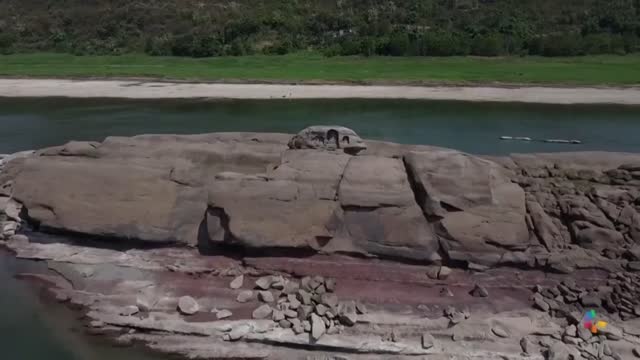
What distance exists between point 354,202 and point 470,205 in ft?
7.41

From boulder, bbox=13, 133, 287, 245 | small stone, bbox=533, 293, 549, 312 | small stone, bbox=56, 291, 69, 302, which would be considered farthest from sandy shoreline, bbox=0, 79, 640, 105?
small stone, bbox=56, 291, 69, 302

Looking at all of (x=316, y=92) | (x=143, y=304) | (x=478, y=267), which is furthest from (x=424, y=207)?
(x=316, y=92)

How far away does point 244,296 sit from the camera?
35.1 feet

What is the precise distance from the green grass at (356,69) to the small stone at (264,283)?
28720 mm

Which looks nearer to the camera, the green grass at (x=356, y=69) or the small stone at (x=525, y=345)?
the small stone at (x=525, y=345)

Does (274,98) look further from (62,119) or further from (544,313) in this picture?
(544,313)

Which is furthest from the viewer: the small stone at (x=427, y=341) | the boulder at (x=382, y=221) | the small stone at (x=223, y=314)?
the boulder at (x=382, y=221)

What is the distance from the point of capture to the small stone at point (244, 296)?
1065 cm

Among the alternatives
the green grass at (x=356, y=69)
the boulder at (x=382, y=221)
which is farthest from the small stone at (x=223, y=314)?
the green grass at (x=356, y=69)

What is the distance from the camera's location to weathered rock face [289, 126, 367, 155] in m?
14.6

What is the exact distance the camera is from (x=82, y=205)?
507 inches

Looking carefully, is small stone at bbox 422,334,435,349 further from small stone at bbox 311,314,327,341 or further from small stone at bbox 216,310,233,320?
small stone at bbox 216,310,233,320

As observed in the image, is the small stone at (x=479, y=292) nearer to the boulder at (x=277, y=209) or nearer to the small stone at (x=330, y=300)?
the small stone at (x=330, y=300)

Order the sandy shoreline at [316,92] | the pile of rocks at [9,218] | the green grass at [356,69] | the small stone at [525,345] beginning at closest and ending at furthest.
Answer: the small stone at [525,345] → the pile of rocks at [9,218] → the sandy shoreline at [316,92] → the green grass at [356,69]
